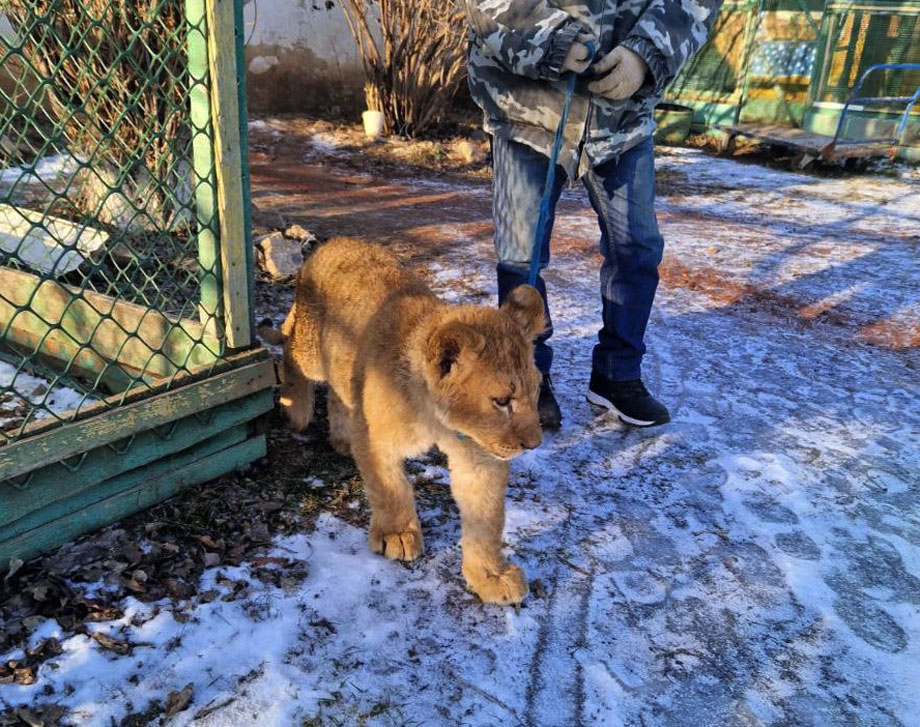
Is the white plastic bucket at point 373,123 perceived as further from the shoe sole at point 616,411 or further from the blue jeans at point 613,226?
the shoe sole at point 616,411

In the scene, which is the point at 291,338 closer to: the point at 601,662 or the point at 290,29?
the point at 601,662

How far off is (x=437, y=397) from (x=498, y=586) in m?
0.74

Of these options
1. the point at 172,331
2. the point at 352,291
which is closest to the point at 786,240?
the point at 352,291

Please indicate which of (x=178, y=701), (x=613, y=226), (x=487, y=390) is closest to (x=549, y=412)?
(x=613, y=226)

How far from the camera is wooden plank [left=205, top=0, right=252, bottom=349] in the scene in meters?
2.62

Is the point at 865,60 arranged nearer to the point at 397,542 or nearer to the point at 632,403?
the point at 632,403

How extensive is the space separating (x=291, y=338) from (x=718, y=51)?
1506 cm

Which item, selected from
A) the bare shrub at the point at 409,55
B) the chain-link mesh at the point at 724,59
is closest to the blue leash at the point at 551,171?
the bare shrub at the point at 409,55

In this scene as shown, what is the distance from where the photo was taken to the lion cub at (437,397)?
2.51m

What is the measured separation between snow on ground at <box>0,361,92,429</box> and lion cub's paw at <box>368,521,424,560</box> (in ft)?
Answer: 5.50

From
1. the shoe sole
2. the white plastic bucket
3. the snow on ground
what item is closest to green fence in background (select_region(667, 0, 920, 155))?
the white plastic bucket

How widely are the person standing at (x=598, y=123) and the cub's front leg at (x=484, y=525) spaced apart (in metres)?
1.20

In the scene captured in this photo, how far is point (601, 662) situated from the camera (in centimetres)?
242

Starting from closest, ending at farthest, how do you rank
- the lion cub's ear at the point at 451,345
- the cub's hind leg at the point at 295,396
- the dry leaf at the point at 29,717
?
1. the dry leaf at the point at 29,717
2. the lion cub's ear at the point at 451,345
3. the cub's hind leg at the point at 295,396
